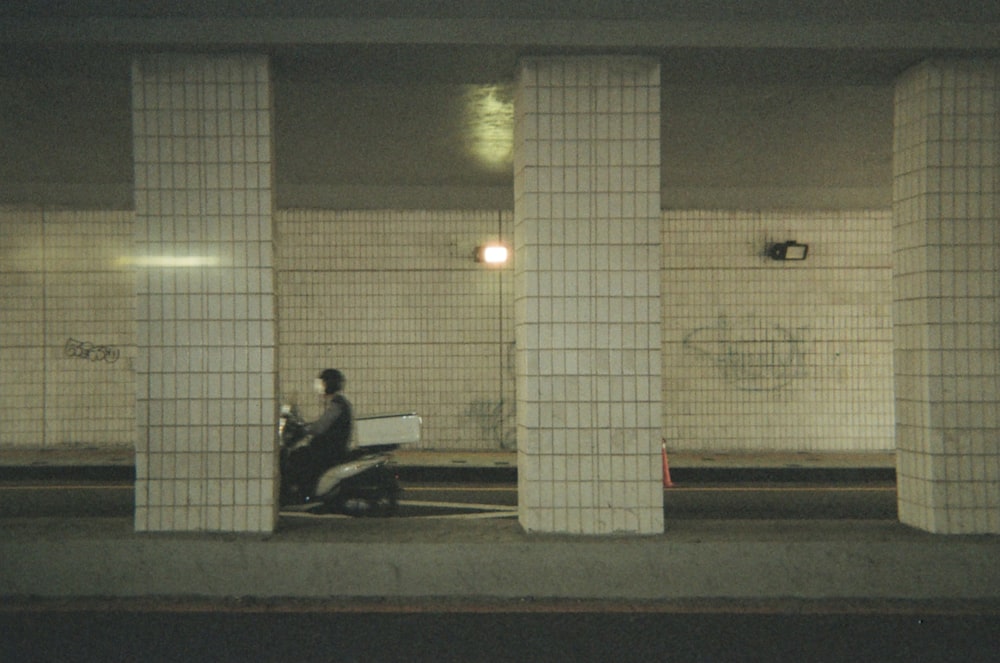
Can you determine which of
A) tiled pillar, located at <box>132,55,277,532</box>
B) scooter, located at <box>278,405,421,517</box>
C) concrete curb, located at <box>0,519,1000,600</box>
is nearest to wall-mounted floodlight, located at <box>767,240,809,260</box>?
scooter, located at <box>278,405,421,517</box>

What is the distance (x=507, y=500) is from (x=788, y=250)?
6.60m

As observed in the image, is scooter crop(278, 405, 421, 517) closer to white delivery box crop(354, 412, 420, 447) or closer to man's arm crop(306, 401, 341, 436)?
white delivery box crop(354, 412, 420, 447)

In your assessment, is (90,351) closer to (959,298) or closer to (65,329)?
(65,329)

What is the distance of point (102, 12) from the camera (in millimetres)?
6449

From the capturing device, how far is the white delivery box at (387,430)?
8.80m

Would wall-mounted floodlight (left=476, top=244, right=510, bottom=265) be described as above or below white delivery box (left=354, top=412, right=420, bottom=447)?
above

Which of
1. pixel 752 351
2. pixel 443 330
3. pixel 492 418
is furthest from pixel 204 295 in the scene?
pixel 752 351

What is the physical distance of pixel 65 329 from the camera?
14.6 m

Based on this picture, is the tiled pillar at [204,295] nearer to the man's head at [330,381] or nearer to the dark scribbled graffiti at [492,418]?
the man's head at [330,381]

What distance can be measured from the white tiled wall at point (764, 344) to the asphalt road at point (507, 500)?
6.61 ft

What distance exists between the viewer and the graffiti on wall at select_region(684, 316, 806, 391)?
1476cm

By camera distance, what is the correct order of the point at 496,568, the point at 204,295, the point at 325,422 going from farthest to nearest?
the point at 325,422
the point at 204,295
the point at 496,568

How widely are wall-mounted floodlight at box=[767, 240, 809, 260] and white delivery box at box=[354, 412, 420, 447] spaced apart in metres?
8.10

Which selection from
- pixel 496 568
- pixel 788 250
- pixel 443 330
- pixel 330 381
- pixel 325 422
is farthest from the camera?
pixel 443 330
